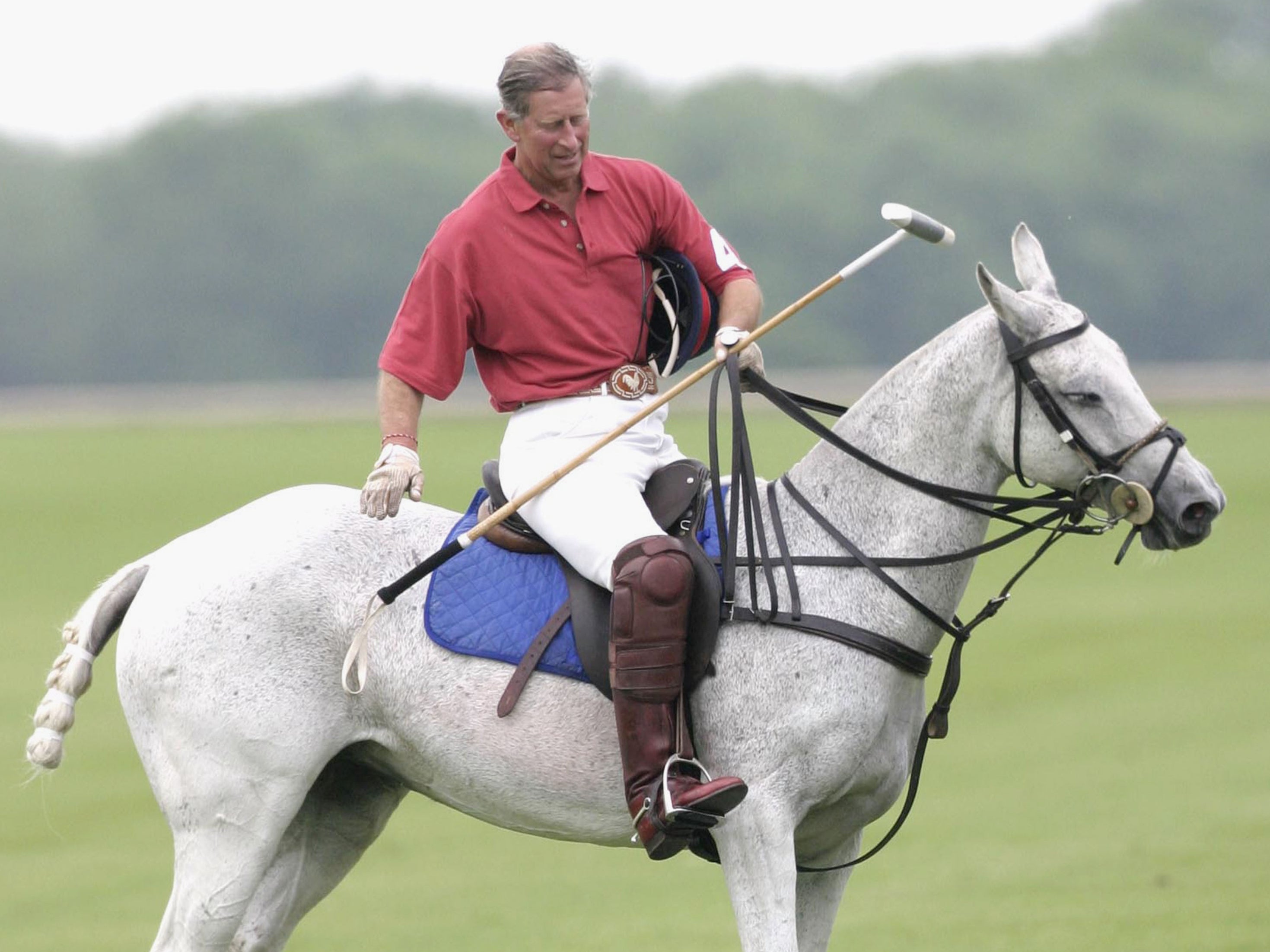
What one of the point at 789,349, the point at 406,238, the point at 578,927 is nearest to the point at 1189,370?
the point at 789,349

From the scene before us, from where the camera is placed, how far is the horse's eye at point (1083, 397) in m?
4.84

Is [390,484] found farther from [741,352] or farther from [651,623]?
[741,352]

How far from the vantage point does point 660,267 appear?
17.9 feet

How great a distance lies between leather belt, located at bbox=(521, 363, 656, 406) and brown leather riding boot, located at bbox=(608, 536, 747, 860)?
577 millimetres

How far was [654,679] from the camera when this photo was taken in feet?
16.1

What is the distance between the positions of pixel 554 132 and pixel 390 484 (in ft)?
3.48

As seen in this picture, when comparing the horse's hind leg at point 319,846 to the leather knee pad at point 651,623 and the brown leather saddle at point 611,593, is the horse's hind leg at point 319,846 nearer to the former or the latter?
the brown leather saddle at point 611,593

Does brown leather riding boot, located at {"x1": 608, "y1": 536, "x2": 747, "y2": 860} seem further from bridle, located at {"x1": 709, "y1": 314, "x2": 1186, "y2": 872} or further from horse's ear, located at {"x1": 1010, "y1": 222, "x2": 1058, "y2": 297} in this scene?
horse's ear, located at {"x1": 1010, "y1": 222, "x2": 1058, "y2": 297}

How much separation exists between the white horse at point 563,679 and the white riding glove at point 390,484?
38cm

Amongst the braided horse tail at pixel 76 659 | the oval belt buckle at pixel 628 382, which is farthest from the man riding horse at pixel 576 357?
the braided horse tail at pixel 76 659

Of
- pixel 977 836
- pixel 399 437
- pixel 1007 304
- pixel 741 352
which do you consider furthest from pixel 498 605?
pixel 977 836

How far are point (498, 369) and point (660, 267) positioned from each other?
0.55 meters

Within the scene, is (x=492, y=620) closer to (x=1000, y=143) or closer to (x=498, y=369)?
(x=498, y=369)

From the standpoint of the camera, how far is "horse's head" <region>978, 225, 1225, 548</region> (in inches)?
188
